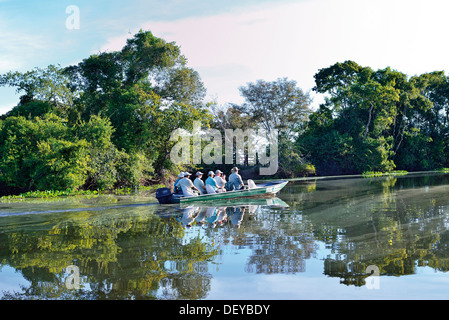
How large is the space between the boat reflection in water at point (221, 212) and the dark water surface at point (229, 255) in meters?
0.08

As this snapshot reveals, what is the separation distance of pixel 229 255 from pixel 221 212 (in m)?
5.82

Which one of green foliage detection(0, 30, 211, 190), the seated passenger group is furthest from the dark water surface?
green foliage detection(0, 30, 211, 190)

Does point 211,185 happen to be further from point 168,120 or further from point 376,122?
point 376,122

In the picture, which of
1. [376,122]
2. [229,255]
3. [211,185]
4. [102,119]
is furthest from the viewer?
[376,122]

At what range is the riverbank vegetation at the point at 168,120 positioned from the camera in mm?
21453

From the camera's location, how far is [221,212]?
42.2ft

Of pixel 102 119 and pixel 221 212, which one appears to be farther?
pixel 102 119

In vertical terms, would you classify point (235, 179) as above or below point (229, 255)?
above

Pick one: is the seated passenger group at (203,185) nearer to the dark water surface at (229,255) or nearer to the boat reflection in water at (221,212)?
the boat reflection in water at (221,212)

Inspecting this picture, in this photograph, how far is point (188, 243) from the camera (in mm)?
8047

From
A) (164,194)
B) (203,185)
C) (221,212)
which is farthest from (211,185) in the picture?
(221,212)

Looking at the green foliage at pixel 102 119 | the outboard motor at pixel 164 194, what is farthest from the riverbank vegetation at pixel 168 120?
the outboard motor at pixel 164 194

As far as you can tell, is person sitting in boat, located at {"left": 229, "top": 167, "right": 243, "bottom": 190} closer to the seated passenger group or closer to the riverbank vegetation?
the seated passenger group
